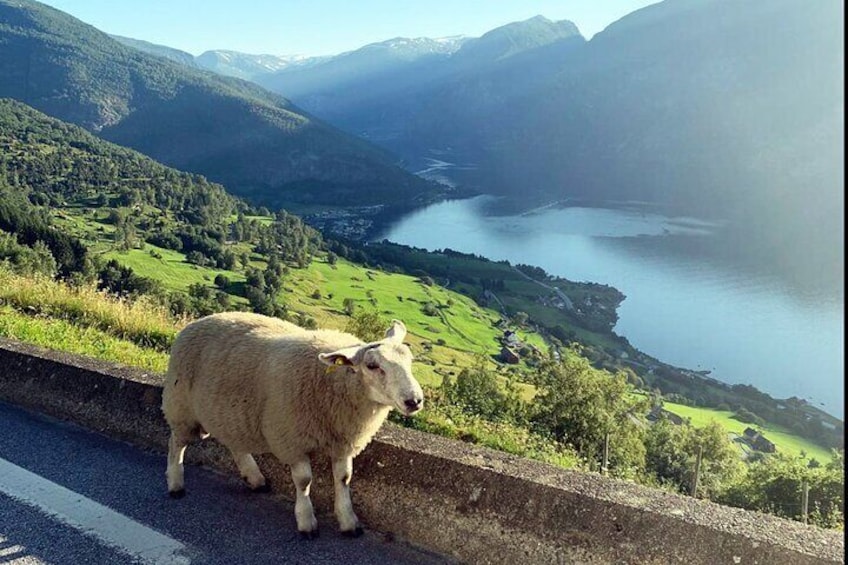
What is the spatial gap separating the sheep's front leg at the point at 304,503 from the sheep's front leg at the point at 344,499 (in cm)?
15

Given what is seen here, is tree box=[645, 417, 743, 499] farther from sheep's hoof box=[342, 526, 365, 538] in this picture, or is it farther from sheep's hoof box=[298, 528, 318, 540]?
sheep's hoof box=[298, 528, 318, 540]

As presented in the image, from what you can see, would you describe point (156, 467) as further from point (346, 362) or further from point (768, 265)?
point (768, 265)

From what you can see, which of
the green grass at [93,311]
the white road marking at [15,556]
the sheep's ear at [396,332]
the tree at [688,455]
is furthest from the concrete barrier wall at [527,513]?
the tree at [688,455]

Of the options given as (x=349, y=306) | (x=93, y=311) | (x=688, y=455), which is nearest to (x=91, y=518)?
(x=93, y=311)

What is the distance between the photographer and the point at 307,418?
11.8 feet

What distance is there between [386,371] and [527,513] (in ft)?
3.40

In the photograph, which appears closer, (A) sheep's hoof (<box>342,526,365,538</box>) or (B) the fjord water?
(A) sheep's hoof (<box>342,526,365,538</box>)

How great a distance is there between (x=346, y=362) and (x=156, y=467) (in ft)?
6.48

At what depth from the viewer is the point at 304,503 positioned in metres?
3.53

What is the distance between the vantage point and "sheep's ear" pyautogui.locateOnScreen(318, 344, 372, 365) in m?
3.34

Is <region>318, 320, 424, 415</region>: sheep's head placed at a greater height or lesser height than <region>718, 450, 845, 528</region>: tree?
greater

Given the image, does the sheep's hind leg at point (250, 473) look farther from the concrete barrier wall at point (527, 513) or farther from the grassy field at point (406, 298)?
the grassy field at point (406, 298)

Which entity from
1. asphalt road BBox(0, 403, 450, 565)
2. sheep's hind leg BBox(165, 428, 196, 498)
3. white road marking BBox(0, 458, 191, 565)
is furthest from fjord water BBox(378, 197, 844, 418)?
white road marking BBox(0, 458, 191, 565)

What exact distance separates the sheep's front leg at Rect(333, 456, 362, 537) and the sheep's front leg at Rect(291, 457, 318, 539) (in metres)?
0.15
